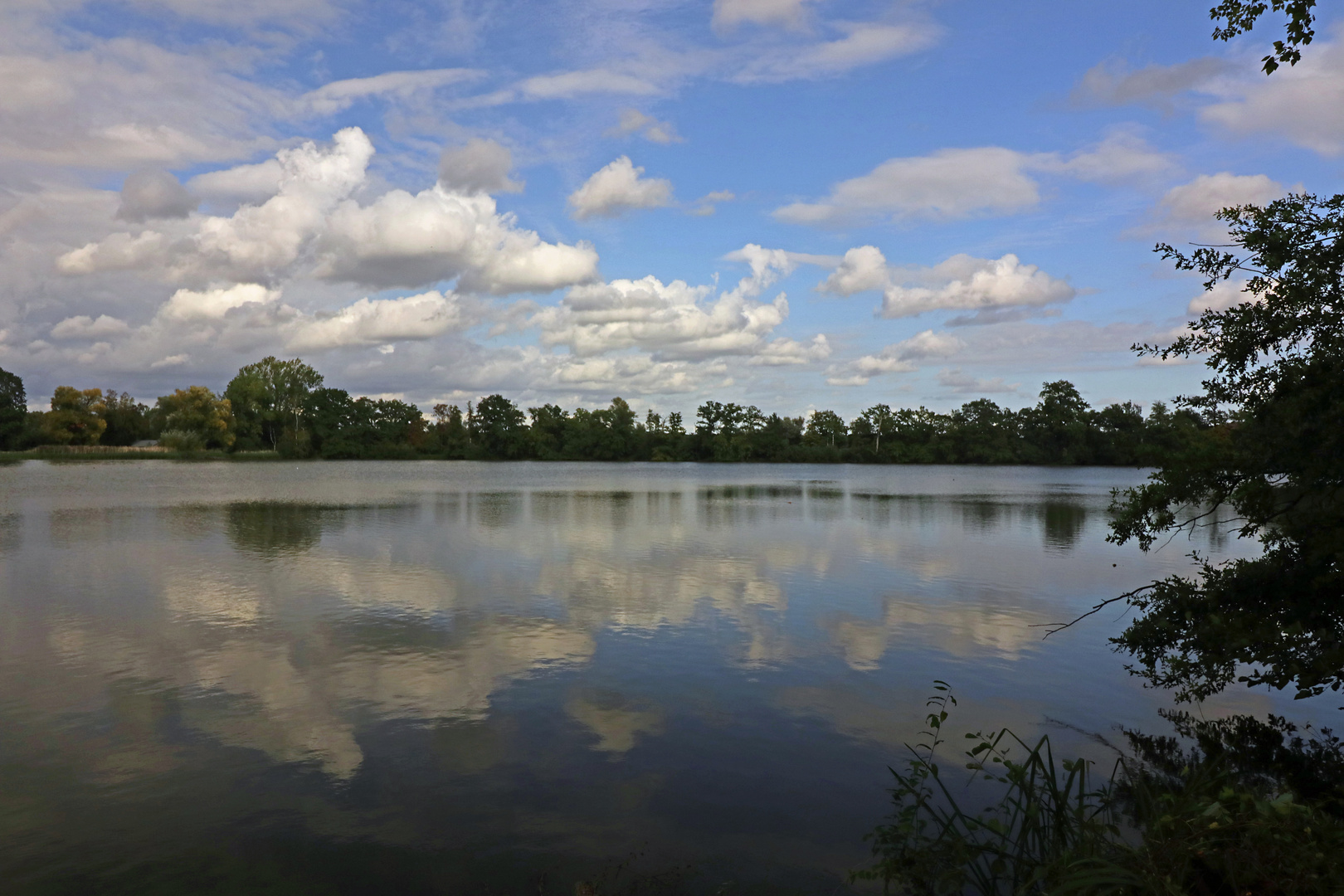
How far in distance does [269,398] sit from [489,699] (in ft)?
450

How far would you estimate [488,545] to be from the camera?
2447 cm

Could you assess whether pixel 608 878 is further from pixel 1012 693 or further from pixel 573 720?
pixel 1012 693

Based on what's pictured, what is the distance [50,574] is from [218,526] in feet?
32.0

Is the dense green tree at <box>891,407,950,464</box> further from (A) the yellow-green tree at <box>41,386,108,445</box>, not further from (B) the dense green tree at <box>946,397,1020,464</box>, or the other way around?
(A) the yellow-green tree at <box>41,386,108,445</box>

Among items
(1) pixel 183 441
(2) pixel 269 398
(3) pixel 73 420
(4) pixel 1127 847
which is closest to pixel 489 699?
(4) pixel 1127 847

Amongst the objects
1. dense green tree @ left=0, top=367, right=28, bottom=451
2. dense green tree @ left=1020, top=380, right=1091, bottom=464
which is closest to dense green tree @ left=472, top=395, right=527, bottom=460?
dense green tree @ left=0, top=367, right=28, bottom=451

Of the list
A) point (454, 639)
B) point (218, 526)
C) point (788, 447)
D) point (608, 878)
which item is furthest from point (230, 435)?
point (608, 878)

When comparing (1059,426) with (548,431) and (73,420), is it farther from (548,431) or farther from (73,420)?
(73,420)

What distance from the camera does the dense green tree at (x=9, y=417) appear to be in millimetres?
101244

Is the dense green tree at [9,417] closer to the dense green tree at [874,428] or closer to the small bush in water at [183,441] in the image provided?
the small bush in water at [183,441]

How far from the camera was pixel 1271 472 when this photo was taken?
8.23 m

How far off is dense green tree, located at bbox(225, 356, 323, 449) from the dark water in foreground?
11409 centimetres

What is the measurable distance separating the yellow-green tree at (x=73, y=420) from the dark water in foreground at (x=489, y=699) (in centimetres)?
10274

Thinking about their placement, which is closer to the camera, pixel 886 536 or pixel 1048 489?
pixel 886 536
